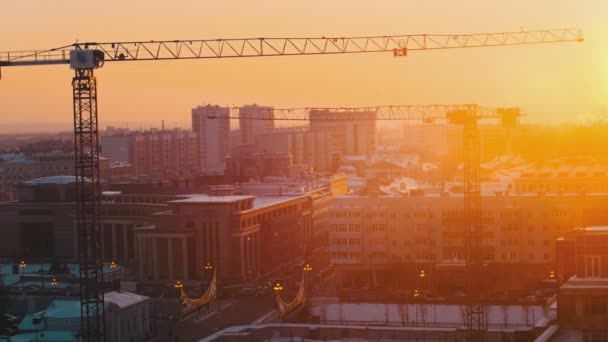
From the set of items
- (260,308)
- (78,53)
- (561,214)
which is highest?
(78,53)

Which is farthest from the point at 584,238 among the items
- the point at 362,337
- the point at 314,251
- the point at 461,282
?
the point at 314,251

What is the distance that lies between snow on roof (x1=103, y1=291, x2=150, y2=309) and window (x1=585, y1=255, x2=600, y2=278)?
896 cm

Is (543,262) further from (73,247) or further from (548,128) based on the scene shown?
(548,128)

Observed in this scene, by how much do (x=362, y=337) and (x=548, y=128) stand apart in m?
50.9

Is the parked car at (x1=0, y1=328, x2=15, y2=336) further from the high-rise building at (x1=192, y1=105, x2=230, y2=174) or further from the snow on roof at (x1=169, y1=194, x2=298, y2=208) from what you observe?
the high-rise building at (x1=192, y1=105, x2=230, y2=174)

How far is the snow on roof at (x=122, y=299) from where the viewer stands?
740 inches

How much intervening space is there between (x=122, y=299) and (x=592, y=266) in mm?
9487

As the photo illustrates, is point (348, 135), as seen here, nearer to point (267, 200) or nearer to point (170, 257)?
point (267, 200)

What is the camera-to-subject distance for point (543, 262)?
80.0ft

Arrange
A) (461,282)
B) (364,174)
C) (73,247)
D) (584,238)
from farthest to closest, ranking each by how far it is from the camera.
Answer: (364,174)
(73,247)
(461,282)
(584,238)

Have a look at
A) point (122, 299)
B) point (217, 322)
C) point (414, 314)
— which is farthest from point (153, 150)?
point (414, 314)

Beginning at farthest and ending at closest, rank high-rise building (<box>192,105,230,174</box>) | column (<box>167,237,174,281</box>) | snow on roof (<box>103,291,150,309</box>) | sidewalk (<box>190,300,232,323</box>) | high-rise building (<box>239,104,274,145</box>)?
high-rise building (<box>192,105,230,174</box>) < high-rise building (<box>239,104,274,145</box>) < column (<box>167,237,174,281</box>) < sidewalk (<box>190,300,232,323</box>) < snow on roof (<box>103,291,150,309</box>)

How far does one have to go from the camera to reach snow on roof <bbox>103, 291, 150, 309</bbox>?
1879cm

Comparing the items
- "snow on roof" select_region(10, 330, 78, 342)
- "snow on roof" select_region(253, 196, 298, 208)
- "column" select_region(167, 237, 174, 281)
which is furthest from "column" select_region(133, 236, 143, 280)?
"snow on roof" select_region(10, 330, 78, 342)
